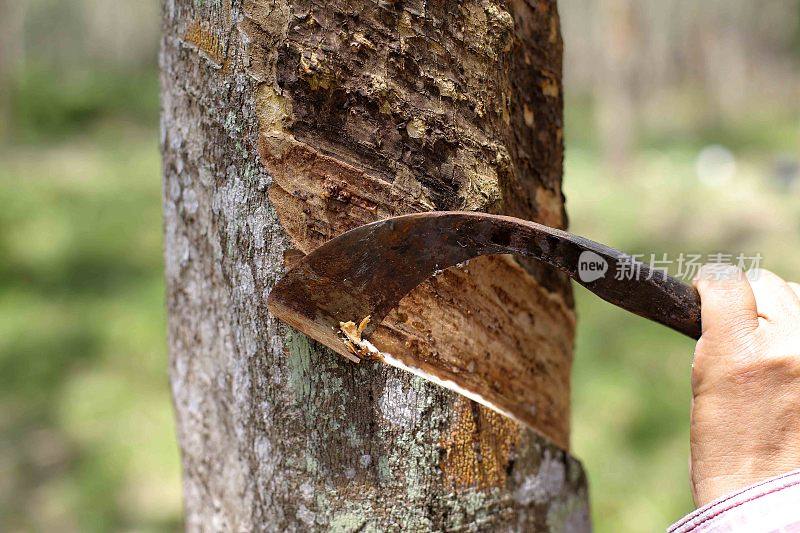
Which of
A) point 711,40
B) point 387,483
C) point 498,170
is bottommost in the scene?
point 387,483

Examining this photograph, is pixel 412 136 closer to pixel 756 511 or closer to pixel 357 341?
pixel 357 341

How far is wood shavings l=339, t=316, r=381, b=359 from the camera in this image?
0.78 metres

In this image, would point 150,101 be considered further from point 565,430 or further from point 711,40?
point 711,40

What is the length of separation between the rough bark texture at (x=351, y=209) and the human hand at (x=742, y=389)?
8.9 inches

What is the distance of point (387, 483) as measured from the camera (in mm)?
813

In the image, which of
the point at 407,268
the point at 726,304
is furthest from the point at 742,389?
the point at 407,268

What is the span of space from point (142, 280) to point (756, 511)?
18.8ft

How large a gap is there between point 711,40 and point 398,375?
23188 mm

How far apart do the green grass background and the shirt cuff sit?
2584 mm

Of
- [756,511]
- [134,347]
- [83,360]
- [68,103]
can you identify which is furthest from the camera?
[68,103]

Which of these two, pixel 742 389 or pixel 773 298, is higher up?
pixel 773 298

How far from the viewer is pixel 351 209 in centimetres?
78

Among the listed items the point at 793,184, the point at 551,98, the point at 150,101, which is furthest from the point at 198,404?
the point at 150,101

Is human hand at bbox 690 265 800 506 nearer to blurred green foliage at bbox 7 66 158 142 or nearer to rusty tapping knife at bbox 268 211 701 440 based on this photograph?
rusty tapping knife at bbox 268 211 701 440
